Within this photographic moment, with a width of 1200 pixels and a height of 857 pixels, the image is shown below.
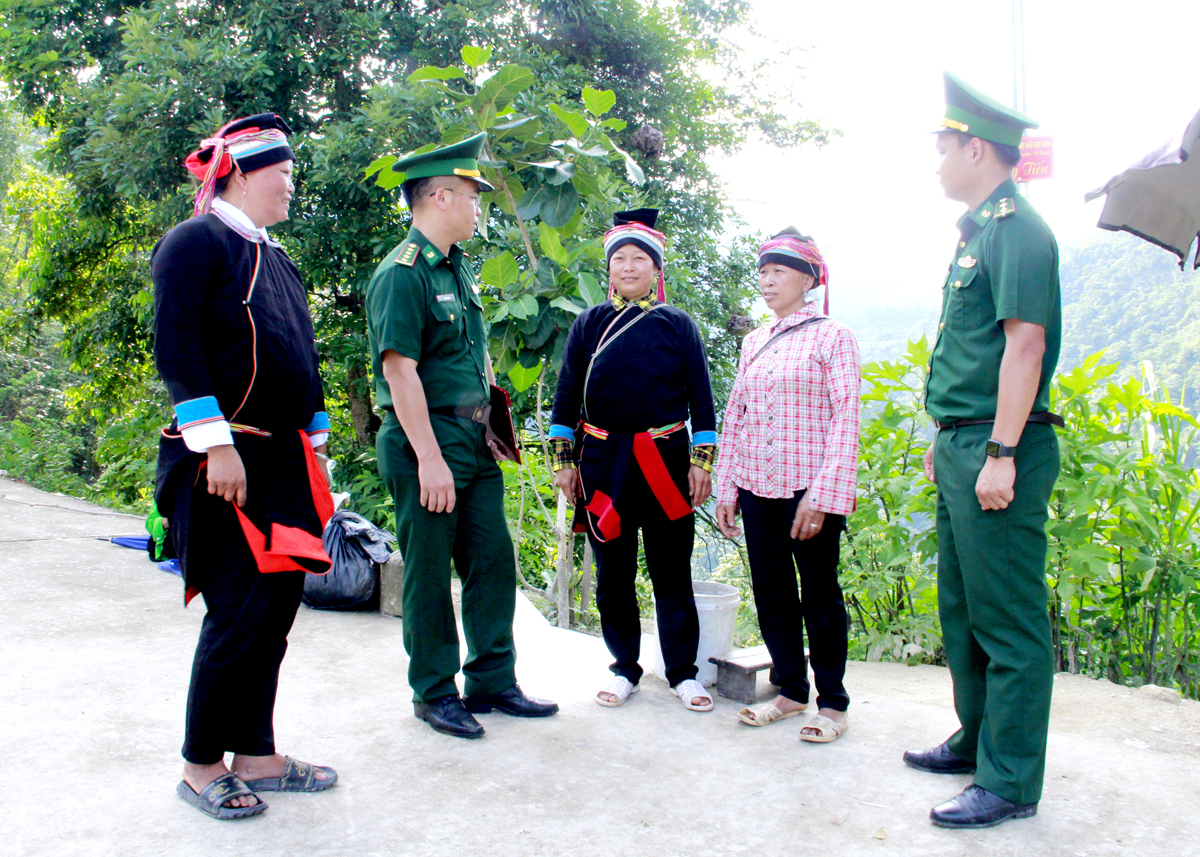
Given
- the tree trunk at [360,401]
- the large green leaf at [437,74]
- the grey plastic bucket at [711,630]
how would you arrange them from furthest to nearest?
the tree trunk at [360,401] < the large green leaf at [437,74] < the grey plastic bucket at [711,630]

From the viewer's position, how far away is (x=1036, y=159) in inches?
203

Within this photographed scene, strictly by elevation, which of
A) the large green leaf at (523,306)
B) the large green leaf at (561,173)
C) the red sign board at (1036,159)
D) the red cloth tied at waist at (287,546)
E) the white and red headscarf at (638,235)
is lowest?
the red cloth tied at waist at (287,546)

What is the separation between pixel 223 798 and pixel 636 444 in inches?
68.8

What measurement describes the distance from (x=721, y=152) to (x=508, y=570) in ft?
27.9

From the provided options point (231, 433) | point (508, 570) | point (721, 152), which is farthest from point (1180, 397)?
point (721, 152)

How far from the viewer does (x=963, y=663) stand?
258 cm

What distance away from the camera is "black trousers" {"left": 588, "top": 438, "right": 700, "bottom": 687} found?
326 cm

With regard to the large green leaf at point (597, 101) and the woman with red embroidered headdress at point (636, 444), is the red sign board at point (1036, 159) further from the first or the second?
the woman with red embroidered headdress at point (636, 444)

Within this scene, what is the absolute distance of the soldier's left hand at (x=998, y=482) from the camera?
7.53 ft

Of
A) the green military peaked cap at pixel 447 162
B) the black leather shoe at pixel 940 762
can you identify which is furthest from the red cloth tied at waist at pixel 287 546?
the black leather shoe at pixel 940 762

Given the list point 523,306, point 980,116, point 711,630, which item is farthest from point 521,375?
point 980,116

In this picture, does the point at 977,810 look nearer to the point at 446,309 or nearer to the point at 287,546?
the point at 287,546

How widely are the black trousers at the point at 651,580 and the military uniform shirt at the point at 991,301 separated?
1.11 metres

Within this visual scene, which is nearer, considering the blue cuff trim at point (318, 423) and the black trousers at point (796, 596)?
the blue cuff trim at point (318, 423)
